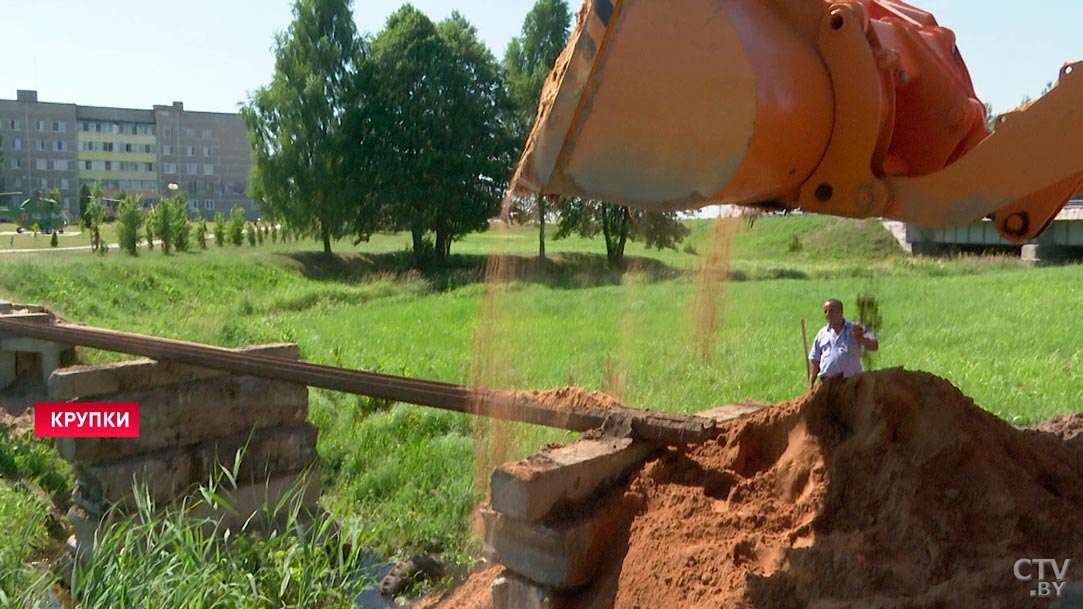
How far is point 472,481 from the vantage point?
7461mm

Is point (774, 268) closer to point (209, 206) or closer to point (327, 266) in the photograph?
point (327, 266)

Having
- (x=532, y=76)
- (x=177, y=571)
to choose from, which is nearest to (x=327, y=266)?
(x=532, y=76)

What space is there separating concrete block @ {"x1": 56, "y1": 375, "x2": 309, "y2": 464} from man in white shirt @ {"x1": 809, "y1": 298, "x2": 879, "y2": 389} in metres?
3.95

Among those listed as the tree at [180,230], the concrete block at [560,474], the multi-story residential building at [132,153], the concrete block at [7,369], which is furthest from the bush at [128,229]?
the multi-story residential building at [132,153]

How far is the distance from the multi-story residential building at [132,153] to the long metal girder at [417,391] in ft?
194

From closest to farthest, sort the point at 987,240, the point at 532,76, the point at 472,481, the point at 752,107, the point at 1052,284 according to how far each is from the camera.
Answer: the point at 752,107 < the point at 472,481 < the point at 1052,284 < the point at 987,240 < the point at 532,76

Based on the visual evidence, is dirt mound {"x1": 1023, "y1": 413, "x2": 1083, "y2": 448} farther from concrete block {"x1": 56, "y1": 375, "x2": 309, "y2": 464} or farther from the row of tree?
the row of tree

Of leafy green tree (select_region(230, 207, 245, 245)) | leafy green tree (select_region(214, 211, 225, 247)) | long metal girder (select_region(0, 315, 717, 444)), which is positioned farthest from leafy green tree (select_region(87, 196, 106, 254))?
long metal girder (select_region(0, 315, 717, 444))

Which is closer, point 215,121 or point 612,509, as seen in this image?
point 612,509

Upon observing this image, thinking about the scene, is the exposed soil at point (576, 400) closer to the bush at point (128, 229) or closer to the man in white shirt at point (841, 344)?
the man in white shirt at point (841, 344)

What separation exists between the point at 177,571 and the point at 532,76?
32301mm

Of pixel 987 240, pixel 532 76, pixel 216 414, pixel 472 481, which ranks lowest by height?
pixel 472 481

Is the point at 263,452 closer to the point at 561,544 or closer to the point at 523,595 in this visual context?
the point at 523,595

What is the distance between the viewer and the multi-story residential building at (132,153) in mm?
61406
